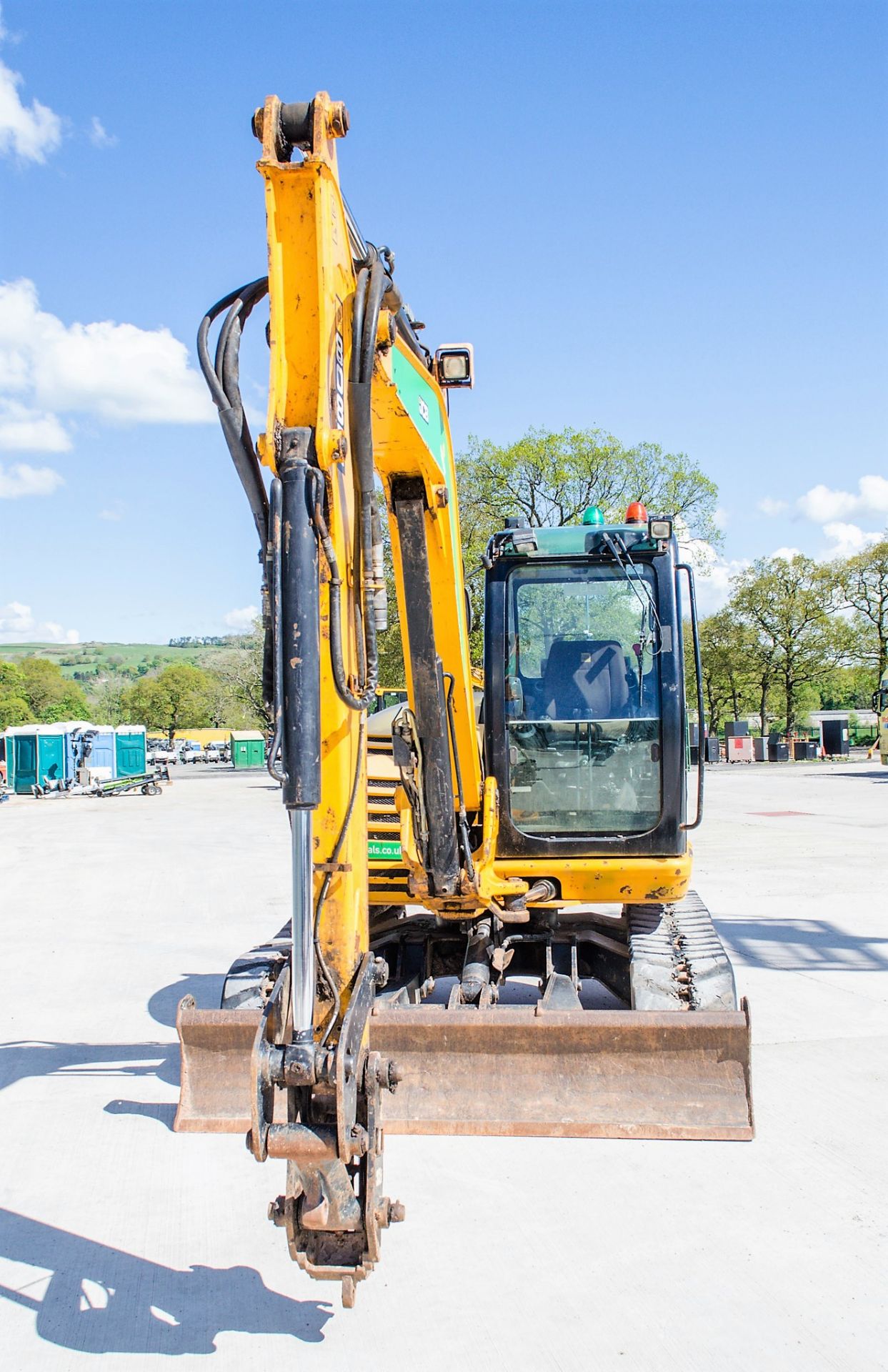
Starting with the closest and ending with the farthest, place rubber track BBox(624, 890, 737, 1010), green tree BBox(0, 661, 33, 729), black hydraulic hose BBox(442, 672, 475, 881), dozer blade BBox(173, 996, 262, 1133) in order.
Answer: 1. dozer blade BBox(173, 996, 262, 1133)
2. black hydraulic hose BBox(442, 672, 475, 881)
3. rubber track BBox(624, 890, 737, 1010)
4. green tree BBox(0, 661, 33, 729)

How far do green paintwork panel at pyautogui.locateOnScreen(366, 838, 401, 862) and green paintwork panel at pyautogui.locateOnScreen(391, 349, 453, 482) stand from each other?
2.15m

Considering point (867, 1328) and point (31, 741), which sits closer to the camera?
point (867, 1328)

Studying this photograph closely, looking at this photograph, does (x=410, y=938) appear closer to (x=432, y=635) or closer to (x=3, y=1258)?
(x=432, y=635)

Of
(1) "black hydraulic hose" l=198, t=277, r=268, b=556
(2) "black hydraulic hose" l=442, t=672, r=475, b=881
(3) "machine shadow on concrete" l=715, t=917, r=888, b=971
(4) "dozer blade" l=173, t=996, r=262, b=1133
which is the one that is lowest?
(3) "machine shadow on concrete" l=715, t=917, r=888, b=971

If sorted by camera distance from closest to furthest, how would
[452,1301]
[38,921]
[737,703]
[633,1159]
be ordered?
1. [452,1301]
2. [633,1159]
3. [38,921]
4. [737,703]

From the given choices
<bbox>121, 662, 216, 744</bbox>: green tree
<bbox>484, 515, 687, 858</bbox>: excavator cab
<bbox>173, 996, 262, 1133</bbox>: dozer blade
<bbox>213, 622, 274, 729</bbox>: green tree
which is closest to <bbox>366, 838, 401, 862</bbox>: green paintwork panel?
<bbox>484, 515, 687, 858</bbox>: excavator cab

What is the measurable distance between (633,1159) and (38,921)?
7930 millimetres

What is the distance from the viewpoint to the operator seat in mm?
5930

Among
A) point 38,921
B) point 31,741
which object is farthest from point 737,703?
point 38,921

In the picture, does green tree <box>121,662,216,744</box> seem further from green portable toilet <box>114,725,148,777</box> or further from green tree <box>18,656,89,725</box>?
green portable toilet <box>114,725,148,777</box>

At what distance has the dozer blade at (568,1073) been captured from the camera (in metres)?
4.77

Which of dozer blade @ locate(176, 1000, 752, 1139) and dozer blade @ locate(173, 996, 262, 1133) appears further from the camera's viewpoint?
dozer blade @ locate(173, 996, 262, 1133)

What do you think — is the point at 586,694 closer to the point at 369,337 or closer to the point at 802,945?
the point at 369,337

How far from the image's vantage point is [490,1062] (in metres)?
4.90
